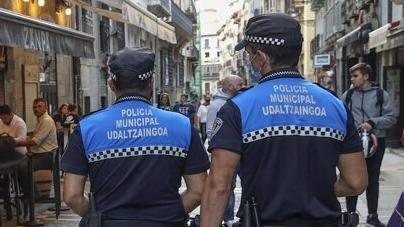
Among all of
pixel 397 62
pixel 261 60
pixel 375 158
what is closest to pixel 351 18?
pixel 397 62

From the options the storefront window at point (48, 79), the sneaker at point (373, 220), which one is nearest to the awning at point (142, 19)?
the storefront window at point (48, 79)

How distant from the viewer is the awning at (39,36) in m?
6.60

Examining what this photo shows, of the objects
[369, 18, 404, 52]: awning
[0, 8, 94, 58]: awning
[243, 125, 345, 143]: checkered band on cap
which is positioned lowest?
[243, 125, 345, 143]: checkered band on cap

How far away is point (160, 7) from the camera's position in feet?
112

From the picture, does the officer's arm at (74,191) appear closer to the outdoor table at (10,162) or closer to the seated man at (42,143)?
the outdoor table at (10,162)

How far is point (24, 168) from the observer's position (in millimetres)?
8141

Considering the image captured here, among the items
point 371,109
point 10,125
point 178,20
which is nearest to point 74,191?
point 371,109

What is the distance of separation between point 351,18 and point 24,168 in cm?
2021

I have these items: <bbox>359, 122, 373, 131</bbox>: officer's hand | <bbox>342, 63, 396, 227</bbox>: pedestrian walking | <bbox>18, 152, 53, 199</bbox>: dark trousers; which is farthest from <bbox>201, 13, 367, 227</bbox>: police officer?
<bbox>18, 152, 53, 199</bbox>: dark trousers

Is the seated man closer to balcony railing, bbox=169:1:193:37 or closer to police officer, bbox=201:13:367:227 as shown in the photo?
police officer, bbox=201:13:367:227

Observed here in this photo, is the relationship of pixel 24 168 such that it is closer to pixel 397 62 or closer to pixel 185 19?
pixel 397 62

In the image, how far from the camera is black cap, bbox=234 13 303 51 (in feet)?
9.27

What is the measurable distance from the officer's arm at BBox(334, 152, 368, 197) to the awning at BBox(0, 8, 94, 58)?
14.7ft

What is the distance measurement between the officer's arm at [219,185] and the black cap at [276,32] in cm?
53
